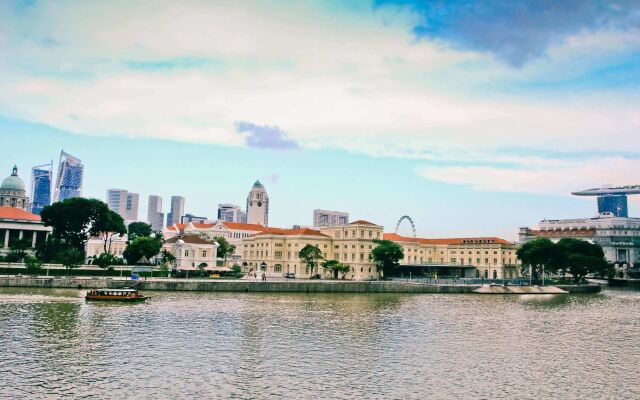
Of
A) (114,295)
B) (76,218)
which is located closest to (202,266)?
(76,218)

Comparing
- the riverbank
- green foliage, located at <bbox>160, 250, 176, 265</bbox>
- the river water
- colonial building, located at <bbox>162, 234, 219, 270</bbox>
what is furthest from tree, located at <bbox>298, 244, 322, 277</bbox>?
the river water

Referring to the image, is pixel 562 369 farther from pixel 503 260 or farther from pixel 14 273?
pixel 503 260

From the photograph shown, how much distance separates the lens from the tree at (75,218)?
129m

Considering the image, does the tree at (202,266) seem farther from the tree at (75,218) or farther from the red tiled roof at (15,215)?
the red tiled roof at (15,215)

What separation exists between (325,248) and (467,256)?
55.4 metres

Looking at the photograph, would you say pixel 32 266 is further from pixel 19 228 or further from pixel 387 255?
pixel 387 255

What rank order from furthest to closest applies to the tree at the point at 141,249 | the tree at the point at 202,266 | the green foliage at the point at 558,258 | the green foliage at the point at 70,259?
the green foliage at the point at 558,258
the tree at the point at 141,249
the tree at the point at 202,266
the green foliage at the point at 70,259

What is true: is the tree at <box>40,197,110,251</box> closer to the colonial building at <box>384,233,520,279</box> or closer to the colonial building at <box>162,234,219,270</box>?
the colonial building at <box>162,234,219,270</box>

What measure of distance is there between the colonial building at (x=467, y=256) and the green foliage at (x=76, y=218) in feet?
289

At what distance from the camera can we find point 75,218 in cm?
12925

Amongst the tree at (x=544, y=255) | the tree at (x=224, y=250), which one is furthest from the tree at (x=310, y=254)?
the tree at (x=544, y=255)

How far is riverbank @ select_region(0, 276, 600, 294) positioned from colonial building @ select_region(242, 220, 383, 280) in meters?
32.5

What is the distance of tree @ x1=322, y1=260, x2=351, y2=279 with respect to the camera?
459 feet

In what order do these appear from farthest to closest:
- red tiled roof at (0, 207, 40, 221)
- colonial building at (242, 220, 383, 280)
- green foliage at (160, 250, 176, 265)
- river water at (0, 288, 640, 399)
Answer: colonial building at (242, 220, 383, 280) → red tiled roof at (0, 207, 40, 221) → green foliage at (160, 250, 176, 265) → river water at (0, 288, 640, 399)
